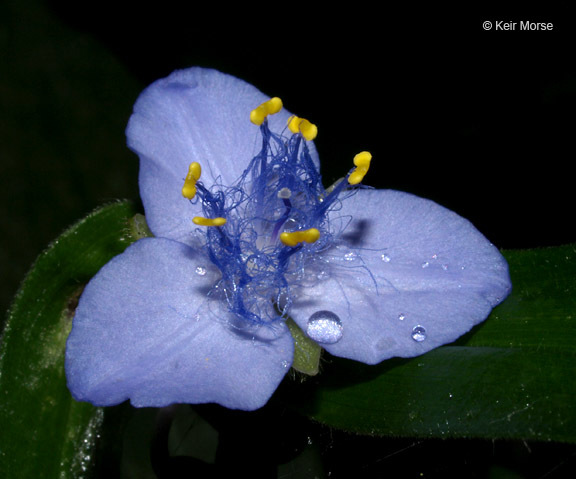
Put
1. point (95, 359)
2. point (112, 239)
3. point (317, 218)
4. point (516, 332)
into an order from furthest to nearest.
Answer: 1. point (112, 239)
2. point (317, 218)
3. point (516, 332)
4. point (95, 359)

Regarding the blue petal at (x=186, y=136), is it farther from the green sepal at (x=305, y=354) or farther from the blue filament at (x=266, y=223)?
the green sepal at (x=305, y=354)

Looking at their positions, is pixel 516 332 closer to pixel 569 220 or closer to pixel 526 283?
pixel 526 283

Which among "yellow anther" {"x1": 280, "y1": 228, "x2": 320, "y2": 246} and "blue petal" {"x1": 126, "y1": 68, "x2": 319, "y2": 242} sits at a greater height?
"blue petal" {"x1": 126, "y1": 68, "x2": 319, "y2": 242}

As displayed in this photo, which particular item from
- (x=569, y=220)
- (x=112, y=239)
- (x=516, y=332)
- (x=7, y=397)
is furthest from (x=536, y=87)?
(x=7, y=397)

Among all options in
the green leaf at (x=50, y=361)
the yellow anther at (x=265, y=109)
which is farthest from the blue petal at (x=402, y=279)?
the green leaf at (x=50, y=361)

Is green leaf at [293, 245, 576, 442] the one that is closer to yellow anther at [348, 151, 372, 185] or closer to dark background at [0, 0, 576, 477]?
yellow anther at [348, 151, 372, 185]

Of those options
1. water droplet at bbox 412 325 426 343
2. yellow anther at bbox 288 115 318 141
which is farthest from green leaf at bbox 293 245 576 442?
yellow anther at bbox 288 115 318 141

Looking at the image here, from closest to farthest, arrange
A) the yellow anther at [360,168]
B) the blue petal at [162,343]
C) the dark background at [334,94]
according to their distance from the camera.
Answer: the blue petal at [162,343] < the yellow anther at [360,168] < the dark background at [334,94]
